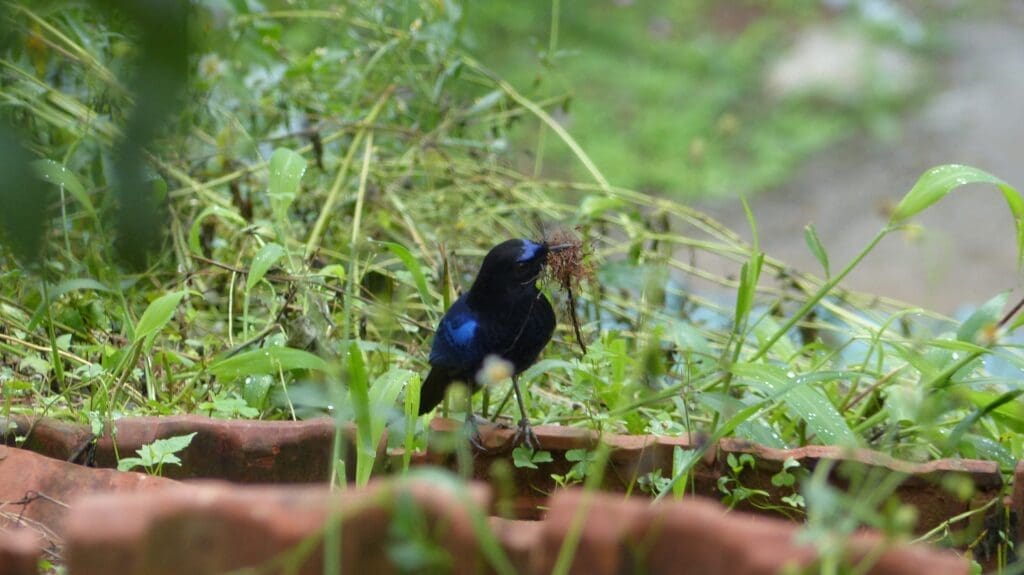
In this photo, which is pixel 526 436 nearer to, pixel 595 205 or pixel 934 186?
pixel 934 186

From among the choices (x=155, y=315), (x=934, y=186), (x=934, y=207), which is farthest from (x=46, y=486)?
(x=934, y=207)

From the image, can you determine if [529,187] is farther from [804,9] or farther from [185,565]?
[804,9]

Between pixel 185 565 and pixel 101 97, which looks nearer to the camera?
pixel 185 565

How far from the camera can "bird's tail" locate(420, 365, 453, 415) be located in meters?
2.29

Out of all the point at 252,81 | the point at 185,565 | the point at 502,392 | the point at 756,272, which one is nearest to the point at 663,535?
the point at 185,565

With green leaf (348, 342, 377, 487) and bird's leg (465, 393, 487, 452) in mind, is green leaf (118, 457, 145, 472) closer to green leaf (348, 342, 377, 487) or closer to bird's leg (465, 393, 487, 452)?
green leaf (348, 342, 377, 487)

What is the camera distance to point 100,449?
190 centimetres

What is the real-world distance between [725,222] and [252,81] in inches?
122

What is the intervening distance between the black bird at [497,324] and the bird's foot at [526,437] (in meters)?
0.27

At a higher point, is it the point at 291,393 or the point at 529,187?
the point at 529,187

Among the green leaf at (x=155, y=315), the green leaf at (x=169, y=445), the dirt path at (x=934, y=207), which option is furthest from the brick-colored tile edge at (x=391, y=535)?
the dirt path at (x=934, y=207)

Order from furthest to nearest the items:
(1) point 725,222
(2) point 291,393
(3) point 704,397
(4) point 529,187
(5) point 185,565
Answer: (1) point 725,222 < (4) point 529,187 < (2) point 291,393 < (3) point 704,397 < (5) point 185,565

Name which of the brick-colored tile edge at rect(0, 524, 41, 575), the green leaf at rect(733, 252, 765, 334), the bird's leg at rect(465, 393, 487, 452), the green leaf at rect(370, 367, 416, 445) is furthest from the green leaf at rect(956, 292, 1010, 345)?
the brick-colored tile edge at rect(0, 524, 41, 575)

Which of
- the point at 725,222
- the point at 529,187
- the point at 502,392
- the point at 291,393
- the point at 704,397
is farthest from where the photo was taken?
the point at 725,222
